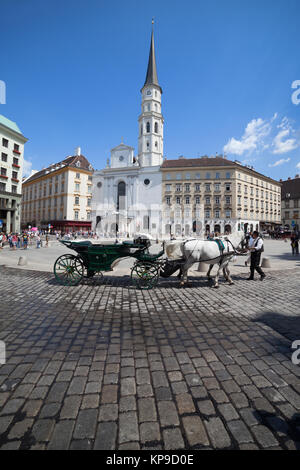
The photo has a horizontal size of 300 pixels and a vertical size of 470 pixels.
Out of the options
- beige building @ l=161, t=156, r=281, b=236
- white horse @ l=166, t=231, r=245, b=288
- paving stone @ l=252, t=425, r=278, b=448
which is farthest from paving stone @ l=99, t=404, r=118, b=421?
beige building @ l=161, t=156, r=281, b=236

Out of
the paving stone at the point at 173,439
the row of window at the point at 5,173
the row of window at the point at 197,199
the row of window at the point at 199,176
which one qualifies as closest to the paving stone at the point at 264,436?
the paving stone at the point at 173,439

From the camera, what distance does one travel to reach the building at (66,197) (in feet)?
155

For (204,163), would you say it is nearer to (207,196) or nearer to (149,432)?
(207,196)

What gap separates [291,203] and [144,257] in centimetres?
6838

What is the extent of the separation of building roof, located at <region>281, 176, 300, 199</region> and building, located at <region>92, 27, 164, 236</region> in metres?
39.8

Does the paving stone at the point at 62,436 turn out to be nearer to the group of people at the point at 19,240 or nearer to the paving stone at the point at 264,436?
the paving stone at the point at 264,436

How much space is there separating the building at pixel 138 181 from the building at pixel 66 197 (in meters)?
2.46

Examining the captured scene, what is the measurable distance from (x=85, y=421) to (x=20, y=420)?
0.55 metres

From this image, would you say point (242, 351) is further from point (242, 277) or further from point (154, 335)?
point (242, 277)

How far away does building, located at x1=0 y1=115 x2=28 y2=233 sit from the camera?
3008cm

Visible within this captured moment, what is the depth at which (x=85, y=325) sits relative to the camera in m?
3.63

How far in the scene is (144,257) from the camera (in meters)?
6.11

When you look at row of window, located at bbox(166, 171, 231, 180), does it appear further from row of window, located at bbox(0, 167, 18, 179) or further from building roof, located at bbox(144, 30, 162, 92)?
row of window, located at bbox(0, 167, 18, 179)

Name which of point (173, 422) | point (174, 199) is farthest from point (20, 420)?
point (174, 199)
